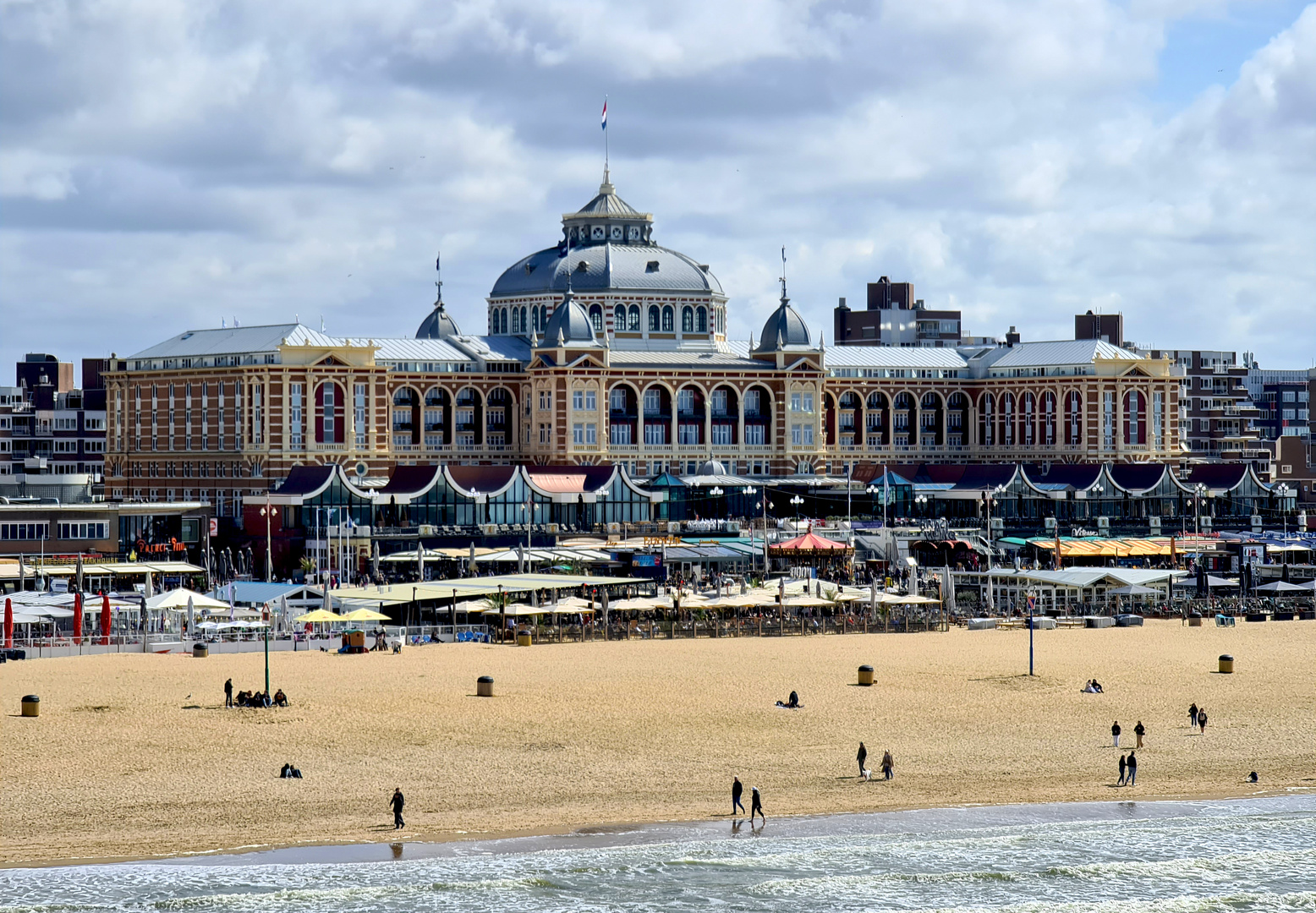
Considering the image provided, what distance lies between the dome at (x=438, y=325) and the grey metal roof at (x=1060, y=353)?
144 ft

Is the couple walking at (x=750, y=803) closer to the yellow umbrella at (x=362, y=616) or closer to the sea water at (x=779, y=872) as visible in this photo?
the sea water at (x=779, y=872)

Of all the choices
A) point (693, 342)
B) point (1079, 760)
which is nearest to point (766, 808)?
point (1079, 760)

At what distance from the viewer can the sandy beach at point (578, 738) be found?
64500 mm

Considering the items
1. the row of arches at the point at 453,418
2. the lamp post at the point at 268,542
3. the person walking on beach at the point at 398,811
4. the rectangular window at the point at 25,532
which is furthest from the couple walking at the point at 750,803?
the row of arches at the point at 453,418

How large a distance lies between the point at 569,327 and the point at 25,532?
49.0 m

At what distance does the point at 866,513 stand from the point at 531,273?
118ft

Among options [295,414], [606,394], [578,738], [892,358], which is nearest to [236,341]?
[295,414]

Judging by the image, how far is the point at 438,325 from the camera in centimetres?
17962

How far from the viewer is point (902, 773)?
7088 centimetres

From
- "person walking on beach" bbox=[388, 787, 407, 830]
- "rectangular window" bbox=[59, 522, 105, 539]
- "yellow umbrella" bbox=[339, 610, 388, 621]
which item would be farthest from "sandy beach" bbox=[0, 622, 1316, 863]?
"rectangular window" bbox=[59, 522, 105, 539]

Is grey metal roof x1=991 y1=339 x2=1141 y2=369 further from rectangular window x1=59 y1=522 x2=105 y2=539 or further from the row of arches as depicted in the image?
rectangular window x1=59 y1=522 x2=105 y2=539

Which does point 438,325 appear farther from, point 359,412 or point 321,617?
point 321,617

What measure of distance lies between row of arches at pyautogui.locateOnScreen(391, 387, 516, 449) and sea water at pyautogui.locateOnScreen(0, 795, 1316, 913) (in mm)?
100269

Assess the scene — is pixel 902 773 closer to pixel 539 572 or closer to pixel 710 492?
pixel 539 572
